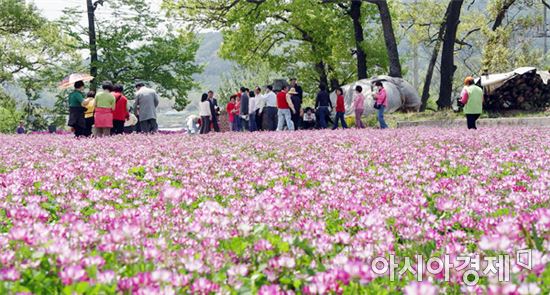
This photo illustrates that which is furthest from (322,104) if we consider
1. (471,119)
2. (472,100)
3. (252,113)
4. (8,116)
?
(8,116)

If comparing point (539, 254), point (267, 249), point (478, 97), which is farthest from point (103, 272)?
point (478, 97)

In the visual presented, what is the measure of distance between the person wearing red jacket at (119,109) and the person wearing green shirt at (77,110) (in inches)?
42.3

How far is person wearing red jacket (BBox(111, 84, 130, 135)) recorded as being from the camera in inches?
734

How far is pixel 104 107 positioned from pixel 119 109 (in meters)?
1.58

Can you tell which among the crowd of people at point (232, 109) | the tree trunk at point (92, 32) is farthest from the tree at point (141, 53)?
the crowd of people at point (232, 109)

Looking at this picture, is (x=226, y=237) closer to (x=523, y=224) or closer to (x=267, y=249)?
(x=267, y=249)

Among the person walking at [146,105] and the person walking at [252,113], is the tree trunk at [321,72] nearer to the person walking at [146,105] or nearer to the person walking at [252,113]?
the person walking at [252,113]

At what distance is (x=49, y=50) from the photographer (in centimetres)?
5338

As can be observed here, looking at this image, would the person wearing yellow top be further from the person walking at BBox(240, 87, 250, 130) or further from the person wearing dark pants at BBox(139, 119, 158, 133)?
the person walking at BBox(240, 87, 250, 130)

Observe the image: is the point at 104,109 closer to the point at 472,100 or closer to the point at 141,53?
the point at 472,100

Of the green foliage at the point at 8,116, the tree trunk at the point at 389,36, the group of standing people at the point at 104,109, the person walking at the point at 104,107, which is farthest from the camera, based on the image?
the green foliage at the point at 8,116

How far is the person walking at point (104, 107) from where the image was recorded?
17.2m

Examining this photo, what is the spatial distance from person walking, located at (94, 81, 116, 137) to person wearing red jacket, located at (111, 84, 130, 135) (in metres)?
0.72

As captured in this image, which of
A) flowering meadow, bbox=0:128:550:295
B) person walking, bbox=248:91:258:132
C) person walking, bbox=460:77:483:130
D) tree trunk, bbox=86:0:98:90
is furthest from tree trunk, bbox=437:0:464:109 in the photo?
tree trunk, bbox=86:0:98:90
